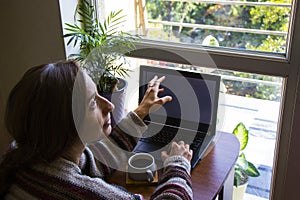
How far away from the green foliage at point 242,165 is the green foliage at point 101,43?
0.61m

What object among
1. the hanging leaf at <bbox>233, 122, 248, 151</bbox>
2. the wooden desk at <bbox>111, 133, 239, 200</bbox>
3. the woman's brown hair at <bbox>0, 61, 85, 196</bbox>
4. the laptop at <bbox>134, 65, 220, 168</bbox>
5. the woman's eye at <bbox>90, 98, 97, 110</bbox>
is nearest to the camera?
the woman's brown hair at <bbox>0, 61, 85, 196</bbox>

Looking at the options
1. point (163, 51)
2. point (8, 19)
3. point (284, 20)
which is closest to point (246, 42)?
point (284, 20)

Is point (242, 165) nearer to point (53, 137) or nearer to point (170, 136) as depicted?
point (170, 136)

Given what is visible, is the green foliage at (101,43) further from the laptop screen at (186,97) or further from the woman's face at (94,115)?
the woman's face at (94,115)

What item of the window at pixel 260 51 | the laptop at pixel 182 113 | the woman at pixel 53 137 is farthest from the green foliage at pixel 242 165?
the woman at pixel 53 137

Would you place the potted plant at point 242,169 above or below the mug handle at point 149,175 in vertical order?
below

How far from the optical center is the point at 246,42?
154 centimetres

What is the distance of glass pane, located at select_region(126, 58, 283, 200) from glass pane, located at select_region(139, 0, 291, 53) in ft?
0.43

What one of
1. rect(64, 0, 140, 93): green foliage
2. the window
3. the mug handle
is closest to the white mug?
the mug handle

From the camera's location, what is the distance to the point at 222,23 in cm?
156

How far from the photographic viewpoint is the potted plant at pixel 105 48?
1521 mm

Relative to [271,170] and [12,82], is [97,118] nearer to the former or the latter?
[271,170]

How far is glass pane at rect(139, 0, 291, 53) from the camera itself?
4.81 ft

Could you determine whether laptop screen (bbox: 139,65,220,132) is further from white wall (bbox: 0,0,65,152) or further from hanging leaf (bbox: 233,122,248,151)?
white wall (bbox: 0,0,65,152)
